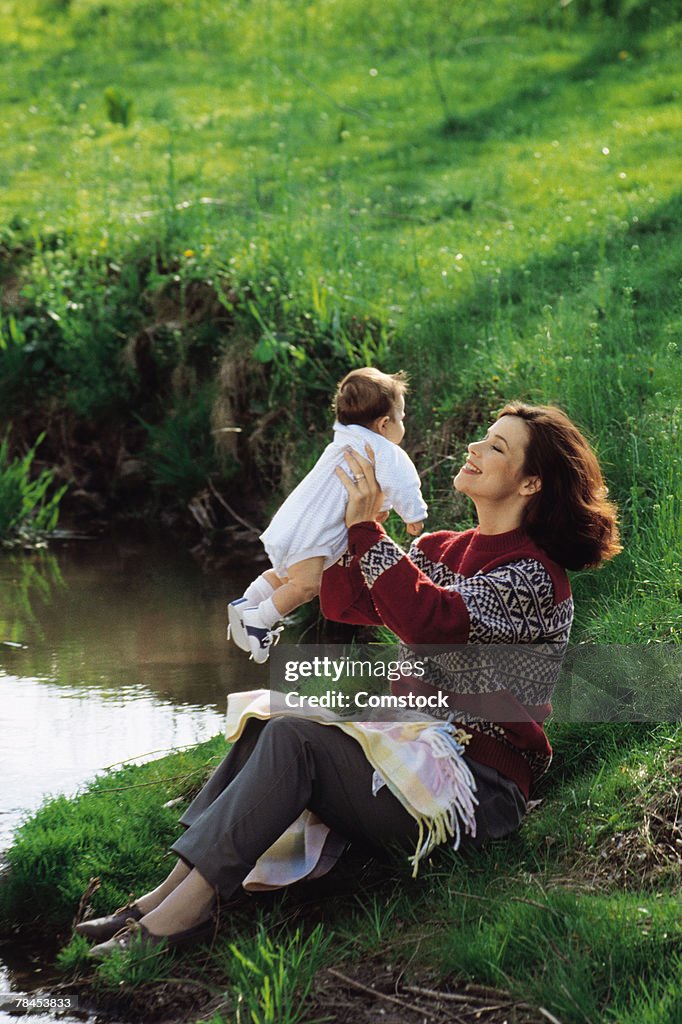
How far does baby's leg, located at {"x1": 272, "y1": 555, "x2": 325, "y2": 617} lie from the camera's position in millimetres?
3836

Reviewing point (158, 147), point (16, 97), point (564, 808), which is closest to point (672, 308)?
point (564, 808)

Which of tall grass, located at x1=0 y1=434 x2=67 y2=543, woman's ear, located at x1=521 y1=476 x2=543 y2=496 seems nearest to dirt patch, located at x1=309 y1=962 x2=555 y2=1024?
woman's ear, located at x1=521 y1=476 x2=543 y2=496

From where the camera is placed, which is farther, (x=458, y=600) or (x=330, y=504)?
(x=330, y=504)

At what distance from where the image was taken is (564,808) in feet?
12.3

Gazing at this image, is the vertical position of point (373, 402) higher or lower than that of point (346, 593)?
higher

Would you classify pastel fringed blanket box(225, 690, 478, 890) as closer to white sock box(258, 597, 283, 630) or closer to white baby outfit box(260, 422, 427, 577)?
white sock box(258, 597, 283, 630)

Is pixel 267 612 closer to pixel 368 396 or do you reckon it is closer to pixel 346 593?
pixel 346 593

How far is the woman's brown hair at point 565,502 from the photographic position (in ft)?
11.8

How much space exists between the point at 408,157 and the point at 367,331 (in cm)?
379

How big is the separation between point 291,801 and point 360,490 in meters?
0.83

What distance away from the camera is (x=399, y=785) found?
3381mm

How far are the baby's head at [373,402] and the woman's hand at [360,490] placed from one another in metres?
0.19

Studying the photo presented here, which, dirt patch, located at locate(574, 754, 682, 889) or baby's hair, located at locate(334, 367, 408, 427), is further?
baby's hair, located at locate(334, 367, 408, 427)

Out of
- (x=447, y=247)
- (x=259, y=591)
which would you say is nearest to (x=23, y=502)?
(x=447, y=247)
